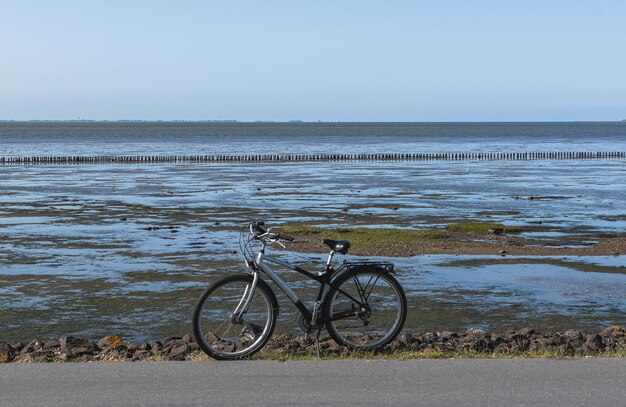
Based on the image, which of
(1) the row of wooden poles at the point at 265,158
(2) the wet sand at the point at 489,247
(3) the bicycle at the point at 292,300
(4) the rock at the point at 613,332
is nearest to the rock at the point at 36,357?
(3) the bicycle at the point at 292,300

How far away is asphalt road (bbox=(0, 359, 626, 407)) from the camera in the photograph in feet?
24.3

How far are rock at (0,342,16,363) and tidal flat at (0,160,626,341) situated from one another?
10.7 feet

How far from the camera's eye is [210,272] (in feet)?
70.4

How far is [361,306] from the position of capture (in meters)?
9.70

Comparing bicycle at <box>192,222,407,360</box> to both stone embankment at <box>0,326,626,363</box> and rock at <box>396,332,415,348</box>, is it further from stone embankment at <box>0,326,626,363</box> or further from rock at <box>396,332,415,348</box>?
rock at <box>396,332,415,348</box>

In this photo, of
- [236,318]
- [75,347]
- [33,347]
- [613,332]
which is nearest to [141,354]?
[75,347]

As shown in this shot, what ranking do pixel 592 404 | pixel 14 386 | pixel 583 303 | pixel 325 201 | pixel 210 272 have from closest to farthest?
1. pixel 592 404
2. pixel 14 386
3. pixel 583 303
4. pixel 210 272
5. pixel 325 201

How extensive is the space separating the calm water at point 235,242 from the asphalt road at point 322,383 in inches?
259

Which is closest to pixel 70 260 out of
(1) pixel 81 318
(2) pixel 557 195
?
(1) pixel 81 318

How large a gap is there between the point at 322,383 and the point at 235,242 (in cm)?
1938

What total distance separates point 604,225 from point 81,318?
22165 millimetres


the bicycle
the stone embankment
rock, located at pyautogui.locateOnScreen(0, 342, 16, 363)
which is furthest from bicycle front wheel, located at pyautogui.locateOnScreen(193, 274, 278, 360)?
rock, located at pyautogui.locateOnScreen(0, 342, 16, 363)

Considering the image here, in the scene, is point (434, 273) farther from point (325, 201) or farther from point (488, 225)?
point (325, 201)

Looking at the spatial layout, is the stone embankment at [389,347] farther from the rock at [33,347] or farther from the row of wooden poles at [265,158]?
the row of wooden poles at [265,158]
